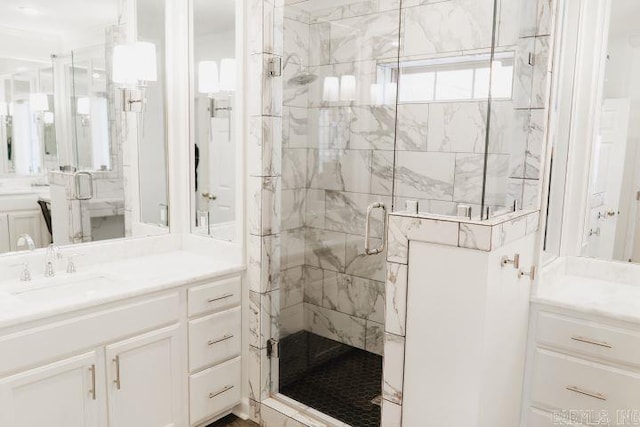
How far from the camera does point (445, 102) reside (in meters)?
2.82

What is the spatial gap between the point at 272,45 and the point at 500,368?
6.13 feet

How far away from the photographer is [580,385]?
2.22m

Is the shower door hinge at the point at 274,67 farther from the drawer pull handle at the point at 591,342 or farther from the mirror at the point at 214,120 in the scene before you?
the drawer pull handle at the point at 591,342

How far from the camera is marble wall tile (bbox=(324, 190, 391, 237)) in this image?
10.5ft

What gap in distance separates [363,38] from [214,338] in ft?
6.54

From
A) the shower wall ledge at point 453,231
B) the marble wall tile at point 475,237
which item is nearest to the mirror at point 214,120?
the shower wall ledge at point 453,231

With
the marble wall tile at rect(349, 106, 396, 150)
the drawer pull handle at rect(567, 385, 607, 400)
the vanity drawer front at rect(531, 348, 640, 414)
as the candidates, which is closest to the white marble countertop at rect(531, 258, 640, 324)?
the vanity drawer front at rect(531, 348, 640, 414)

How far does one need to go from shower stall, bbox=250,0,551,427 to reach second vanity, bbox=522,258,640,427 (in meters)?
0.53

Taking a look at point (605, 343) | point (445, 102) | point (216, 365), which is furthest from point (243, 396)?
point (445, 102)

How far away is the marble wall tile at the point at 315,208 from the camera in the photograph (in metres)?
3.07

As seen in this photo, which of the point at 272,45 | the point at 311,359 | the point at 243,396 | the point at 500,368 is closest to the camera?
the point at 500,368

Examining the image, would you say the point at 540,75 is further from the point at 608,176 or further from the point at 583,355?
the point at 583,355

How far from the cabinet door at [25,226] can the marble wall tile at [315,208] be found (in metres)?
1.45

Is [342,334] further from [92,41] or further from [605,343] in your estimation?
[92,41]
